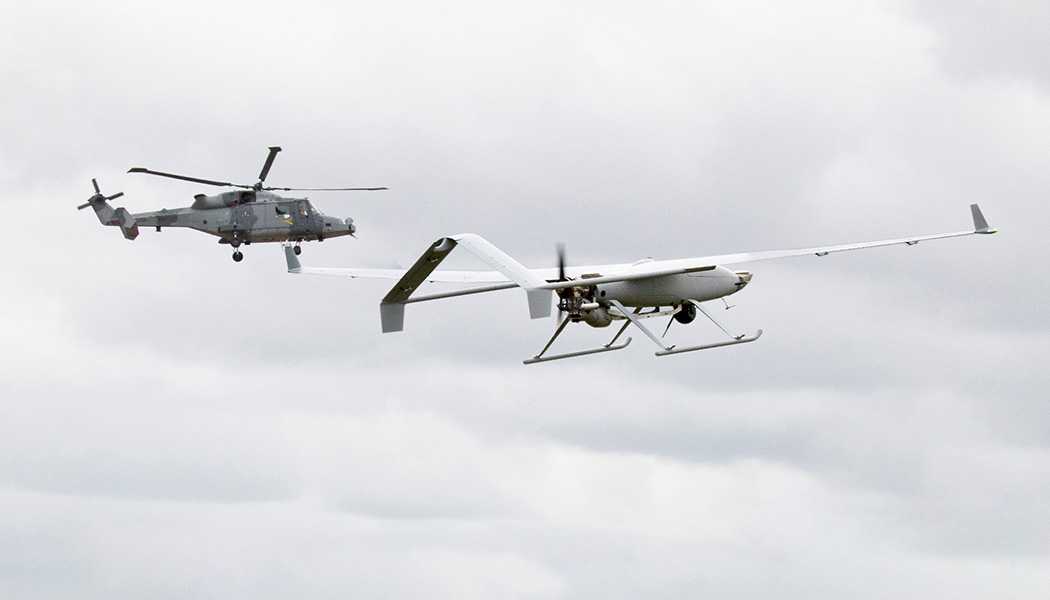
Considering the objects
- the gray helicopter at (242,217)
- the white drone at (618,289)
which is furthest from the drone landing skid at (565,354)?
the gray helicopter at (242,217)

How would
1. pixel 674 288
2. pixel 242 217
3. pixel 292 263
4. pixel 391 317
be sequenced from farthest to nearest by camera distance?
1. pixel 242 217
2. pixel 292 263
3. pixel 674 288
4. pixel 391 317

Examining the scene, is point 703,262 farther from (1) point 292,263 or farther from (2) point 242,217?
(2) point 242,217

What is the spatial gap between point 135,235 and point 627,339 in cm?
5219

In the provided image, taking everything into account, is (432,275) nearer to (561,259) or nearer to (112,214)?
(561,259)

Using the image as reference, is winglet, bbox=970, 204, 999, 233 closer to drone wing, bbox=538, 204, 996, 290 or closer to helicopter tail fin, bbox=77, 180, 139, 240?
drone wing, bbox=538, 204, 996, 290

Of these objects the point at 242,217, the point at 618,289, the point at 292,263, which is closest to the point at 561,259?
the point at 618,289

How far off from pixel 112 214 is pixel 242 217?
8747mm

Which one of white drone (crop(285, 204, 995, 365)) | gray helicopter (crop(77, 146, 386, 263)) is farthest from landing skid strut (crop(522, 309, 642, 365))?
gray helicopter (crop(77, 146, 386, 263))

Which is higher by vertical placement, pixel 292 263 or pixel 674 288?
pixel 292 263

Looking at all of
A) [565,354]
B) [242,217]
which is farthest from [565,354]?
[242,217]

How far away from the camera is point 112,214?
12238cm

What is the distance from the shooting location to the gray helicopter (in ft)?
397

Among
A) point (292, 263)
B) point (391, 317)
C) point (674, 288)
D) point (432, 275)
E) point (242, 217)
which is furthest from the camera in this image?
point (242, 217)

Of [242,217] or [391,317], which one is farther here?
[242,217]
